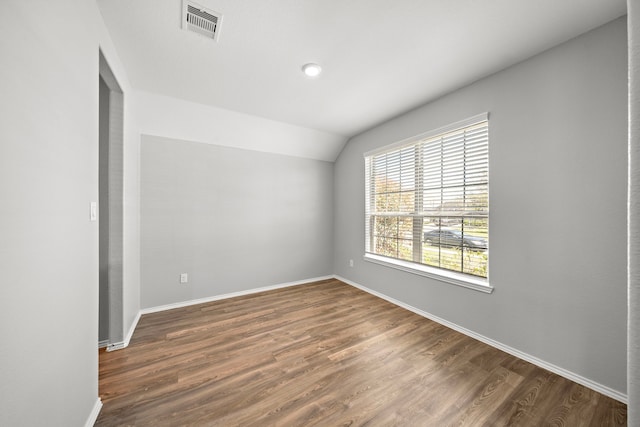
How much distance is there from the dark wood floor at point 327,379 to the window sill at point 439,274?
0.53 metres

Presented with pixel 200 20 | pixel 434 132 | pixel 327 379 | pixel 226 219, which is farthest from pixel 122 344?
pixel 434 132

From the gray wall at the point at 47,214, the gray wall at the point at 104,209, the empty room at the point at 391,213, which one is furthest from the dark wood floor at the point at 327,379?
the gray wall at the point at 47,214

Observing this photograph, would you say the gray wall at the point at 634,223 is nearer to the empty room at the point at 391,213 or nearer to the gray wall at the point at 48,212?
the empty room at the point at 391,213

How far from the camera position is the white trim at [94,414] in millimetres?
1378

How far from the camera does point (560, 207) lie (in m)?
1.89

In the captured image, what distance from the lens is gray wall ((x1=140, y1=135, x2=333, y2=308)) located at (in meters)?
3.02

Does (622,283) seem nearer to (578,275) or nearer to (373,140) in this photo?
(578,275)

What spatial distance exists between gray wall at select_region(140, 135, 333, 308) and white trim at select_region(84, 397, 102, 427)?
1611 mm

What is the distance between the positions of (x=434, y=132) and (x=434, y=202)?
2.78 feet

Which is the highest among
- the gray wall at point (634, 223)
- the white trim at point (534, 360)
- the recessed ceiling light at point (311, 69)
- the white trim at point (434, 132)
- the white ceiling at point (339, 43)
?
the white ceiling at point (339, 43)

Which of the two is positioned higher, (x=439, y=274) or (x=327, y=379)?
(x=439, y=274)

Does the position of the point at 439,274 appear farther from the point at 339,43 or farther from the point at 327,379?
the point at 339,43

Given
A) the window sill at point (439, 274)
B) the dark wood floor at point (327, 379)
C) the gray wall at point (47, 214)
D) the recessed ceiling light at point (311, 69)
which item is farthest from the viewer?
the window sill at point (439, 274)

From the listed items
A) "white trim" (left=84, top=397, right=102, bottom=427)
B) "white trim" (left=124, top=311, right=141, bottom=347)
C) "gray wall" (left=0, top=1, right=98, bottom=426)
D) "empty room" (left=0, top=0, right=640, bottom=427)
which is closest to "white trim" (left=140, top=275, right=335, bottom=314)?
"empty room" (left=0, top=0, right=640, bottom=427)
